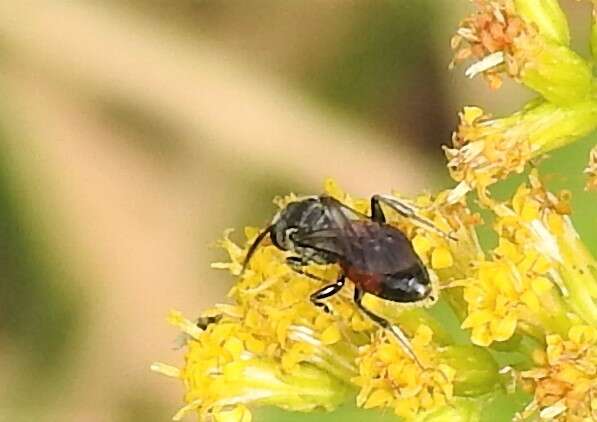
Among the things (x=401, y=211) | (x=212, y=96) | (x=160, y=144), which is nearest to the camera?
(x=401, y=211)

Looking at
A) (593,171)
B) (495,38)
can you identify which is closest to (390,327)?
(593,171)

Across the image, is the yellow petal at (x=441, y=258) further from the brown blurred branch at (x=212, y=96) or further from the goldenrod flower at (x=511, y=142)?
the brown blurred branch at (x=212, y=96)

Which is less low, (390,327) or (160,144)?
(390,327)

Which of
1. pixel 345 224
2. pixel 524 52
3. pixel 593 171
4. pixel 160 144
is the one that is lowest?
pixel 160 144

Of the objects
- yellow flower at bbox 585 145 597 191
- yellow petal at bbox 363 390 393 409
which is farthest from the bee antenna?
yellow flower at bbox 585 145 597 191

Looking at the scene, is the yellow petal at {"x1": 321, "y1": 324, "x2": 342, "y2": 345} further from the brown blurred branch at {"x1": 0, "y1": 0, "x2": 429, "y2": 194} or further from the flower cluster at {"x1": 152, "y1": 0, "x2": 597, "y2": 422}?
the brown blurred branch at {"x1": 0, "y1": 0, "x2": 429, "y2": 194}

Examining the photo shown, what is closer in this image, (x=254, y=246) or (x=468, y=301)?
(x=468, y=301)

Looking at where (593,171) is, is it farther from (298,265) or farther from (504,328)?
(298,265)
